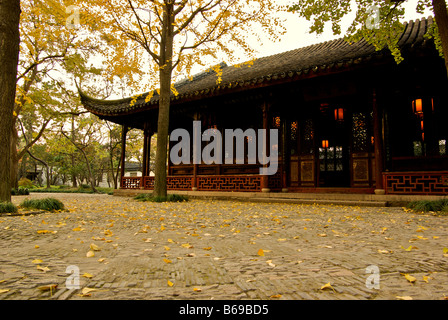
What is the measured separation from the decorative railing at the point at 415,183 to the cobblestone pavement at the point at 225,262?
300cm

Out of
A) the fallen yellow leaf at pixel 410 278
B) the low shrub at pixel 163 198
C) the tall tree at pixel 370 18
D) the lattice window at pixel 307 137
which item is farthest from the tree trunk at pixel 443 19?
the low shrub at pixel 163 198

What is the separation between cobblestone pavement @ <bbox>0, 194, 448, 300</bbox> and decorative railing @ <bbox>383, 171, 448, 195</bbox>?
3.00 m

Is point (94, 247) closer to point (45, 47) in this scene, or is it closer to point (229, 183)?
point (229, 183)

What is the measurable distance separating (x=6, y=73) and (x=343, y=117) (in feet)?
27.5

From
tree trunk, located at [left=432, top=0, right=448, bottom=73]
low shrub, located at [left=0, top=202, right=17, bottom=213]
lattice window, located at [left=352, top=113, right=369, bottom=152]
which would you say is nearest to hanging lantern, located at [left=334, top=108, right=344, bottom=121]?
lattice window, located at [left=352, top=113, right=369, bottom=152]

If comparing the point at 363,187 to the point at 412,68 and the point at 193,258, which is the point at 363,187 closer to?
the point at 412,68

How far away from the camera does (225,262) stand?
89.0 inches

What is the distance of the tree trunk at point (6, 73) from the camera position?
15.8 feet

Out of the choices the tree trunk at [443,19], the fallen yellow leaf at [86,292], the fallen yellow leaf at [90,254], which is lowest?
the fallen yellow leaf at [90,254]

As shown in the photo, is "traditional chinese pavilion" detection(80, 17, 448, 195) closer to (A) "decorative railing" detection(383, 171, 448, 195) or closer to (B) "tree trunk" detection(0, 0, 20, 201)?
(A) "decorative railing" detection(383, 171, 448, 195)

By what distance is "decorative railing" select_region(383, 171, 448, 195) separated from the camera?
637 cm

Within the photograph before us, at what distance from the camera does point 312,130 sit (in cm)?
935

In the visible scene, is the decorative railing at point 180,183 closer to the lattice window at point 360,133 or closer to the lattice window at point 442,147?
the lattice window at point 360,133
